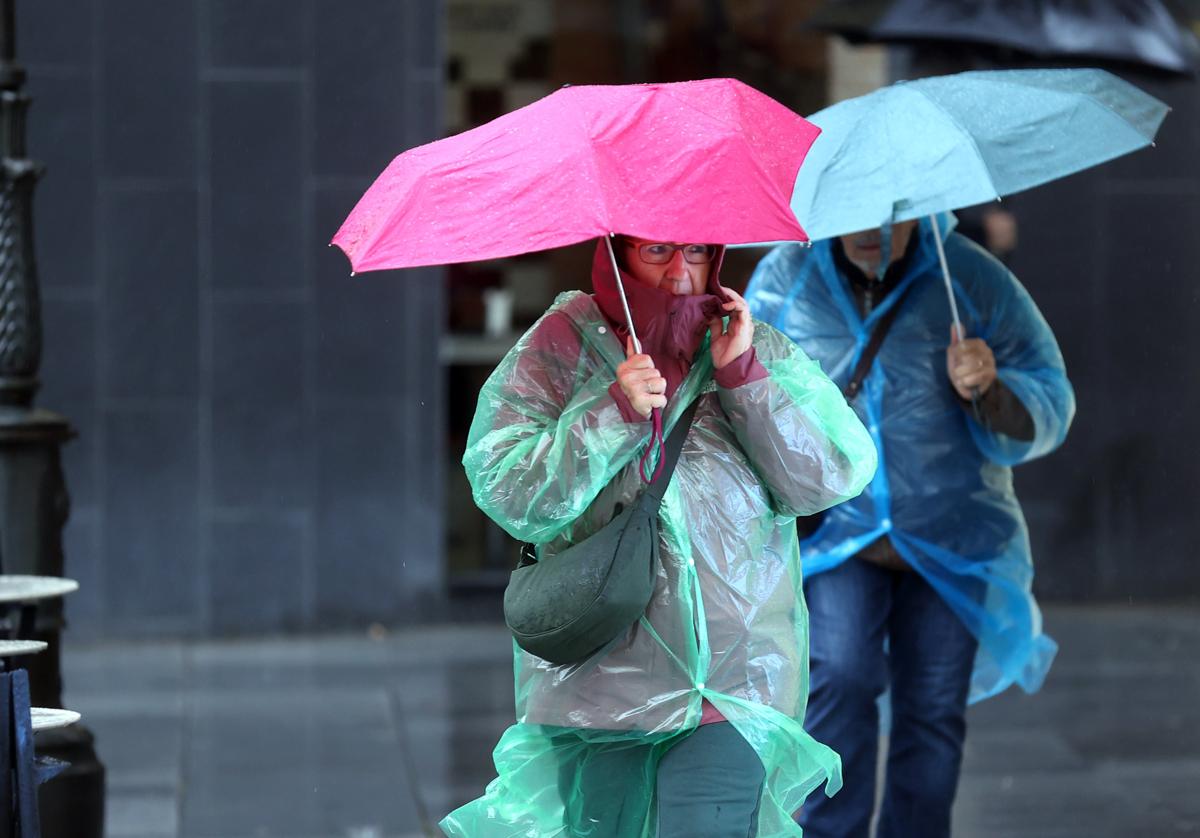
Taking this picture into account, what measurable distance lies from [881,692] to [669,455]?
154 centimetres

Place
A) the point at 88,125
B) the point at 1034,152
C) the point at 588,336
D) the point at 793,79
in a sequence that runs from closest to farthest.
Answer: the point at 588,336 < the point at 1034,152 < the point at 88,125 < the point at 793,79

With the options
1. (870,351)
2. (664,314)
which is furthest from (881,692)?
(664,314)

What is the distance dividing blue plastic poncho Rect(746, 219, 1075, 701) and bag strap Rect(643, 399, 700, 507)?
1210mm

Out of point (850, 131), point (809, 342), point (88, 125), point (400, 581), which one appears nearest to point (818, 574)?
point (809, 342)

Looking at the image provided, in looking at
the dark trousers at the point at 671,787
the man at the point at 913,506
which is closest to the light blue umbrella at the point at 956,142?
the man at the point at 913,506

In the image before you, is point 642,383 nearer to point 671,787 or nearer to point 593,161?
point 593,161

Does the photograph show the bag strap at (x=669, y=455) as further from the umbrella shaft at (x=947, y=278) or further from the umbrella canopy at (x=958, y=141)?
the umbrella shaft at (x=947, y=278)

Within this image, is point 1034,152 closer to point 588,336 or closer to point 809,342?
point 809,342

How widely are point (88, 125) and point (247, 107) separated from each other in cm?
73

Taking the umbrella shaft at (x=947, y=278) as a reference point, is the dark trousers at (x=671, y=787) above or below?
below

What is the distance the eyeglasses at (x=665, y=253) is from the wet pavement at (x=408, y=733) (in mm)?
2917

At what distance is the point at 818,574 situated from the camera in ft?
16.0

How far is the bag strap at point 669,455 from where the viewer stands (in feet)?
11.9

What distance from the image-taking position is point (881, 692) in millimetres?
4953
